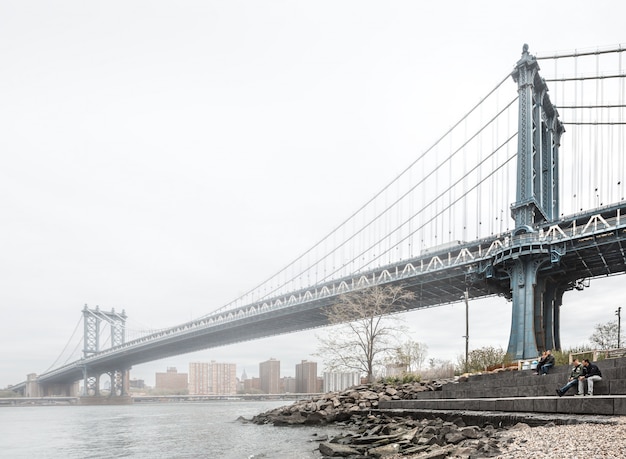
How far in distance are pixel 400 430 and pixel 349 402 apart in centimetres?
1259

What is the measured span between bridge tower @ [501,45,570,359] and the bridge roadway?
0.49m

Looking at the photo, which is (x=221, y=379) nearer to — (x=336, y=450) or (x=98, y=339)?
(x=98, y=339)

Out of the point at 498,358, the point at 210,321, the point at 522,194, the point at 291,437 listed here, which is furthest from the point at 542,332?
the point at 210,321

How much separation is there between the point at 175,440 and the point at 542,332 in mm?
27142

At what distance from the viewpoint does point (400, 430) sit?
55.8 ft

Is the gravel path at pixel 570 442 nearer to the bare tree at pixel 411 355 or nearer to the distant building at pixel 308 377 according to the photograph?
the bare tree at pixel 411 355

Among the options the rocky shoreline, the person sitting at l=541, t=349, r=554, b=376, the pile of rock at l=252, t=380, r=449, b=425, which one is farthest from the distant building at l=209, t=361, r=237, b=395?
the person sitting at l=541, t=349, r=554, b=376

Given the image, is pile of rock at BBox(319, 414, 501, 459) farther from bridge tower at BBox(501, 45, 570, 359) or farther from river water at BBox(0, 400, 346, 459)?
bridge tower at BBox(501, 45, 570, 359)

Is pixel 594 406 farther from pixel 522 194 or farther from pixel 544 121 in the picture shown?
pixel 544 121

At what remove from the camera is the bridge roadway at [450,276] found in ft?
141

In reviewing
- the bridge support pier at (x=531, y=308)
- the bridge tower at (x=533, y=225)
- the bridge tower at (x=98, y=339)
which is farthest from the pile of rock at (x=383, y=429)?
the bridge tower at (x=98, y=339)

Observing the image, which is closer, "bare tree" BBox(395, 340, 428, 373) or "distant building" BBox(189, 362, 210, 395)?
"bare tree" BBox(395, 340, 428, 373)

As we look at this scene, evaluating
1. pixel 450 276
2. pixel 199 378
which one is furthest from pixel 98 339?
pixel 450 276

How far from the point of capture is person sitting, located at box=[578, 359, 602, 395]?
1550 centimetres
